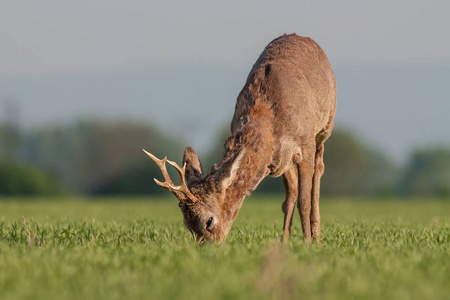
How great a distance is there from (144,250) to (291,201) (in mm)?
3412

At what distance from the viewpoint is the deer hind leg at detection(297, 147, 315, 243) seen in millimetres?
9781

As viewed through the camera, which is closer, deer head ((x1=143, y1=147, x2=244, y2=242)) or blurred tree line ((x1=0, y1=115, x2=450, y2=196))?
deer head ((x1=143, y1=147, x2=244, y2=242))

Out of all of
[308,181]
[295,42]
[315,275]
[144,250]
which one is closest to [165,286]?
[315,275]

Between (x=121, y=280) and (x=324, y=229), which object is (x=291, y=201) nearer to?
(x=324, y=229)

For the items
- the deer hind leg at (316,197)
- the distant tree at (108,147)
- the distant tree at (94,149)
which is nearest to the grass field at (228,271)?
the deer hind leg at (316,197)

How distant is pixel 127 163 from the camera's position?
69.5 metres

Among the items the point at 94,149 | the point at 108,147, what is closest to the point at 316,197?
the point at 108,147

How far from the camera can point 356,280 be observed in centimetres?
552

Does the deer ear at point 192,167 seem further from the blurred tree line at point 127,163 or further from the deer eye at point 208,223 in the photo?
the blurred tree line at point 127,163

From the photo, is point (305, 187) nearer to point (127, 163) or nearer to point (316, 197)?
point (316, 197)

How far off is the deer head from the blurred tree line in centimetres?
4743

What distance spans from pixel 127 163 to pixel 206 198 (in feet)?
202

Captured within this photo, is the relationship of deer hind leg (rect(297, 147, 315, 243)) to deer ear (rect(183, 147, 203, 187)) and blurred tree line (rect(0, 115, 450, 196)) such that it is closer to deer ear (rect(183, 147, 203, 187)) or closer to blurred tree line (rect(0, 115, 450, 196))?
deer ear (rect(183, 147, 203, 187))

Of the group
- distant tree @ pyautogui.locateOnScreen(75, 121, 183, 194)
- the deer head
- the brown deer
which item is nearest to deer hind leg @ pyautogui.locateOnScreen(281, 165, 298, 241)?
the brown deer
